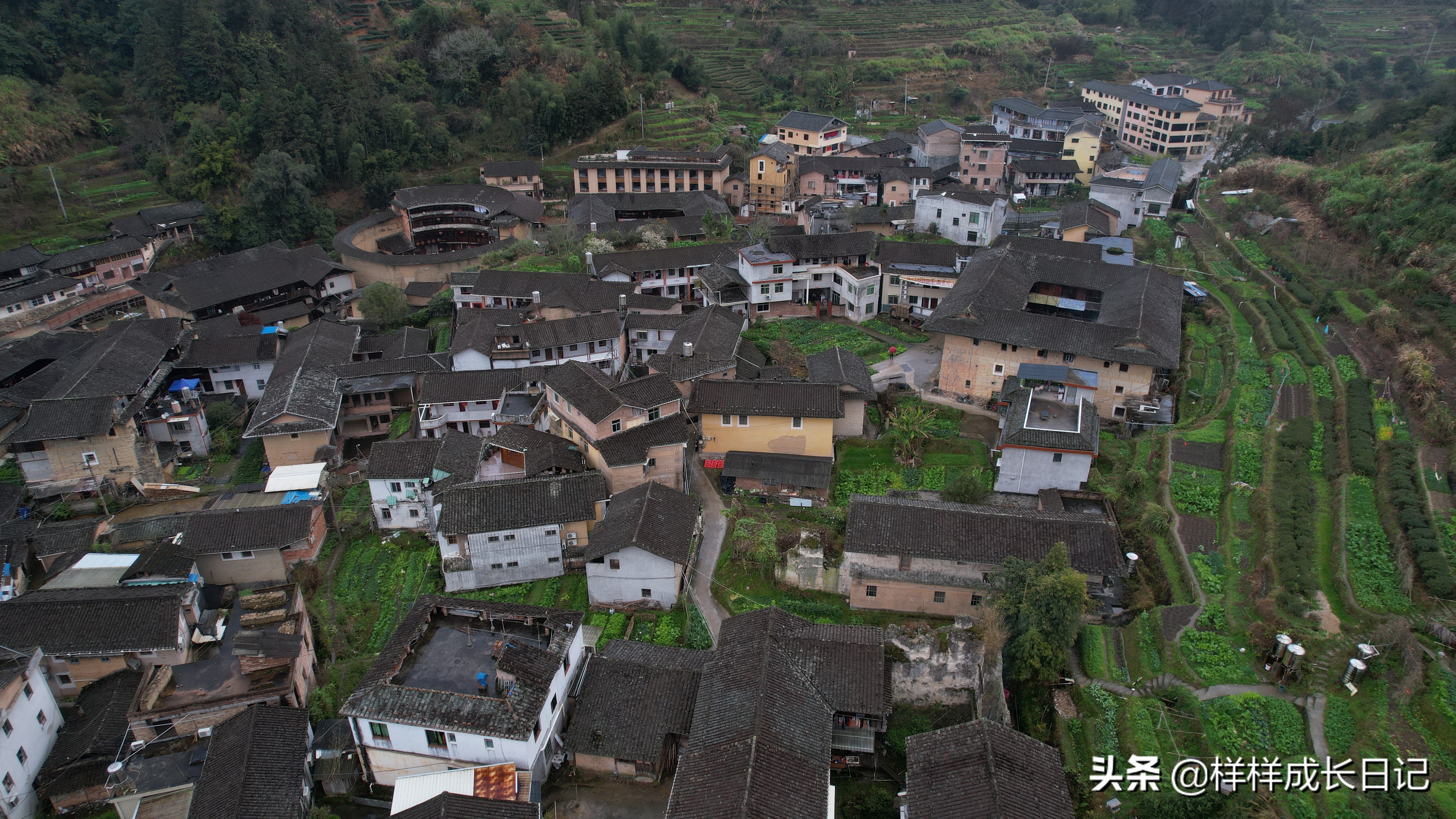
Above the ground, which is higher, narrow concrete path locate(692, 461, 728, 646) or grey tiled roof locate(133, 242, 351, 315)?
grey tiled roof locate(133, 242, 351, 315)

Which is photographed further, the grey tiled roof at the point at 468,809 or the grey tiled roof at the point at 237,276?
the grey tiled roof at the point at 237,276

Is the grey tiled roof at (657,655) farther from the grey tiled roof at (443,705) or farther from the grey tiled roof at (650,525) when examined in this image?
the grey tiled roof at (650,525)

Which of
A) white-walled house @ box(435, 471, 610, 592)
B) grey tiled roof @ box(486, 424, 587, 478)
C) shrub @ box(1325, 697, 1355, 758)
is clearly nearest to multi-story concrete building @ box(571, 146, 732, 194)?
grey tiled roof @ box(486, 424, 587, 478)

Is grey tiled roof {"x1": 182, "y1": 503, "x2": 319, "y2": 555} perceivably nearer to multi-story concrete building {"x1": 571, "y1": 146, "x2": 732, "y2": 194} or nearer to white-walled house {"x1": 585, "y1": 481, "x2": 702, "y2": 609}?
white-walled house {"x1": 585, "y1": 481, "x2": 702, "y2": 609}

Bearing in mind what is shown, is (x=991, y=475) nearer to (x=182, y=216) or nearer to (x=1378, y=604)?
(x=1378, y=604)

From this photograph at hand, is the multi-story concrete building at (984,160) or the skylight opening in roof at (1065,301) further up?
the multi-story concrete building at (984,160)

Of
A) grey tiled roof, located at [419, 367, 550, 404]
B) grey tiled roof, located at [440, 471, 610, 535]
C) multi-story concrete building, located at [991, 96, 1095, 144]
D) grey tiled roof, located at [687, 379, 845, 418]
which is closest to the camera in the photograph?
grey tiled roof, located at [440, 471, 610, 535]

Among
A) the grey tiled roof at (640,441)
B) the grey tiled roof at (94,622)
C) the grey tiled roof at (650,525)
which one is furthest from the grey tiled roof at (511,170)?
the grey tiled roof at (94,622)
